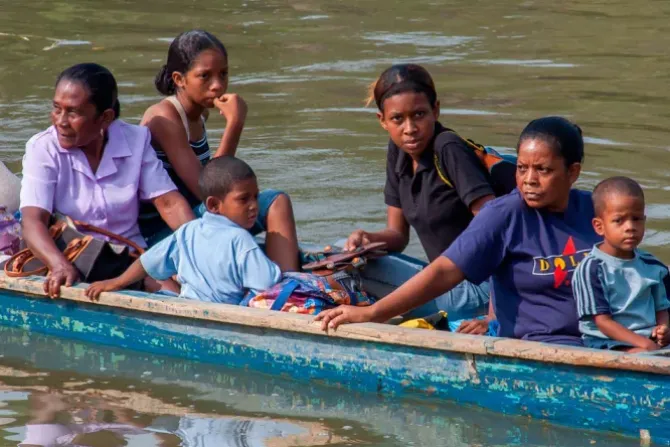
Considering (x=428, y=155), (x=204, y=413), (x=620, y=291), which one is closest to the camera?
(x=620, y=291)

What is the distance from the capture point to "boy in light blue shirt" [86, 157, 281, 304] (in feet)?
16.1

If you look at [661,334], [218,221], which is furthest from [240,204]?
[661,334]

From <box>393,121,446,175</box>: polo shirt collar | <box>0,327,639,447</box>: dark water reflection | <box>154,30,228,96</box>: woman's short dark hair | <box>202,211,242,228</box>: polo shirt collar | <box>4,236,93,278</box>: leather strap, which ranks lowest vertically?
<box>0,327,639,447</box>: dark water reflection

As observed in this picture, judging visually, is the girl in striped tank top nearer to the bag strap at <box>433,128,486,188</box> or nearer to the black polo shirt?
the black polo shirt

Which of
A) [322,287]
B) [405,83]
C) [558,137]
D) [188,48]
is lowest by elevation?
[322,287]

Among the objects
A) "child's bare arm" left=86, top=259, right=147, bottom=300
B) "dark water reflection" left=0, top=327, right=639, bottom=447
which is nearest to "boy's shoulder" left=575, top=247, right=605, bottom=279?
"dark water reflection" left=0, top=327, right=639, bottom=447

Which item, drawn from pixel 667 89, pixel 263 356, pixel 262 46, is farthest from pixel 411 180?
pixel 262 46

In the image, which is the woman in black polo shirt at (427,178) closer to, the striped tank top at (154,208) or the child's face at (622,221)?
the child's face at (622,221)

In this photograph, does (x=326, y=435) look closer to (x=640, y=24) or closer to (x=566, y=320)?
(x=566, y=320)

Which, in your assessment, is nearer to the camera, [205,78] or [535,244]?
[535,244]

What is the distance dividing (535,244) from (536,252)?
0.03 meters

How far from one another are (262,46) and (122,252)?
24.6ft

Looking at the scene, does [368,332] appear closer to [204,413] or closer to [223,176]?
[204,413]

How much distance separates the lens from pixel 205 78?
18.5 ft
